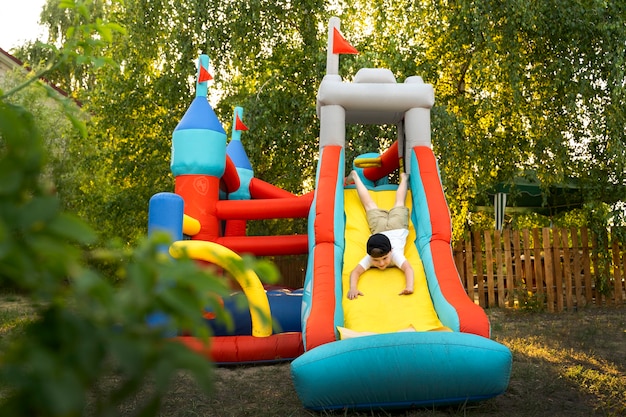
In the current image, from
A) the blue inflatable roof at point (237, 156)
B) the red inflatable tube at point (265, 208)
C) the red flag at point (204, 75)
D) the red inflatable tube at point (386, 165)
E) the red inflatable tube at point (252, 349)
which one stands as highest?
the red flag at point (204, 75)

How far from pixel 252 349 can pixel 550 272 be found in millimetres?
5334

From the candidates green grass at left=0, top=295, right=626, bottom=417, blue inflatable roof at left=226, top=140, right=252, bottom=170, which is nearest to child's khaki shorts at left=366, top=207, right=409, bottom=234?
green grass at left=0, top=295, right=626, bottom=417

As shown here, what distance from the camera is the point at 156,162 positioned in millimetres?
9828

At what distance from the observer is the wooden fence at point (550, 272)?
8727 millimetres

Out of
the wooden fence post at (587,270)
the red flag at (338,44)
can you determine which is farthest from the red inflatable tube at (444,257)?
the wooden fence post at (587,270)

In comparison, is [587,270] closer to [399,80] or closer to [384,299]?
[399,80]

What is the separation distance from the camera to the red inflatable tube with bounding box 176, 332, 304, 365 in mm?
5008

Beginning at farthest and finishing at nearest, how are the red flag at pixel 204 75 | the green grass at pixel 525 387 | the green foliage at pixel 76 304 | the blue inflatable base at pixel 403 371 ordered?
the red flag at pixel 204 75 → the green grass at pixel 525 387 → the blue inflatable base at pixel 403 371 → the green foliage at pixel 76 304

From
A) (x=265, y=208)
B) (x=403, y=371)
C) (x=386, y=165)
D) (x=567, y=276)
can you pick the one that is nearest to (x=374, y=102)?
(x=386, y=165)

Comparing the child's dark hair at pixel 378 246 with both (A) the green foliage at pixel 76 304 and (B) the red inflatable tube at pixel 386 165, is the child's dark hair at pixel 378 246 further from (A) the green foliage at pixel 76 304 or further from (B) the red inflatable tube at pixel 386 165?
(A) the green foliage at pixel 76 304

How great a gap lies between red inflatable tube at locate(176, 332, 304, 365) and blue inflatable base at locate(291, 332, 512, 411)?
1528 mm

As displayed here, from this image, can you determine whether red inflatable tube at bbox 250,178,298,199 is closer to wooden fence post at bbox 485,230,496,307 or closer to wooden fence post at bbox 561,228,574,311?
wooden fence post at bbox 485,230,496,307

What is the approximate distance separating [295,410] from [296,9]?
24.5ft

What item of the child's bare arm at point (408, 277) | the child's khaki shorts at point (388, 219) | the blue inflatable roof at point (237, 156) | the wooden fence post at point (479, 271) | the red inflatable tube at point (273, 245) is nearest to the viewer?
the child's bare arm at point (408, 277)
